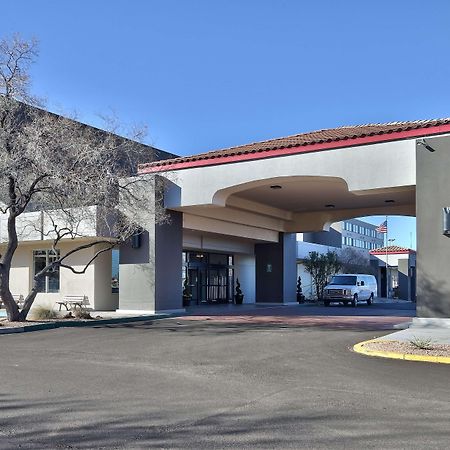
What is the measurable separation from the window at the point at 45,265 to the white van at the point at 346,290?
636 inches

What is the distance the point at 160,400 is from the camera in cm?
784

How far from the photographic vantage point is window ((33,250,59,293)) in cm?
2697

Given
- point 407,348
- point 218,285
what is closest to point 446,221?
point 407,348

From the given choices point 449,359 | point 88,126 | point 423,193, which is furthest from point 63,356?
point 423,193

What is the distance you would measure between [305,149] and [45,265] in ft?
46.4

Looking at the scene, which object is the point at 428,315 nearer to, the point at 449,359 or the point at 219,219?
the point at 449,359

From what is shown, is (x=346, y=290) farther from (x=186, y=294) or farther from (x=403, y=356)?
(x=403, y=356)

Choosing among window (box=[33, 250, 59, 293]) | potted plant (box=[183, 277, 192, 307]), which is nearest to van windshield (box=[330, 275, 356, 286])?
potted plant (box=[183, 277, 192, 307])

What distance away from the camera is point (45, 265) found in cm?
2756

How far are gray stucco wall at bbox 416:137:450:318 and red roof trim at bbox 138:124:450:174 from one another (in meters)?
0.42

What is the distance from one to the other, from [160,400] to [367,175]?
519 inches

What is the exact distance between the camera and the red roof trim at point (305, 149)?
1802cm

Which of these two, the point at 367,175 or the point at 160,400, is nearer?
the point at 160,400

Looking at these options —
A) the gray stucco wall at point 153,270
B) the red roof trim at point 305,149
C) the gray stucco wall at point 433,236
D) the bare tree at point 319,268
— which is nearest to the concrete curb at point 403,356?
the gray stucco wall at point 433,236
